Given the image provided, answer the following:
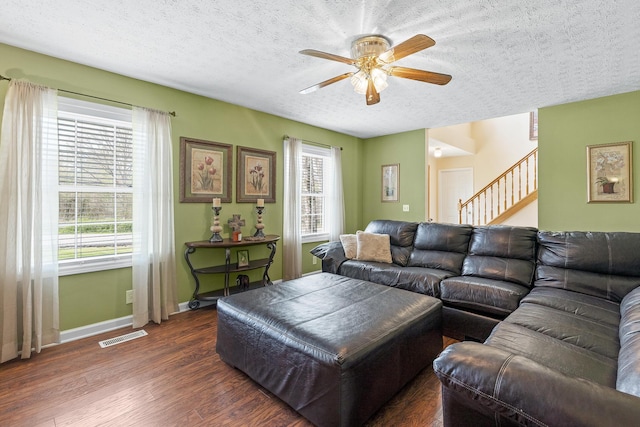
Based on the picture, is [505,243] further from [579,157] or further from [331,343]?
[331,343]

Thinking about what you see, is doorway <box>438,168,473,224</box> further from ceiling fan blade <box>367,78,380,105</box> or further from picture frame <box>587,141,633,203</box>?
ceiling fan blade <box>367,78,380,105</box>

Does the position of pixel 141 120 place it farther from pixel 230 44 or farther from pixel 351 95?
pixel 351 95

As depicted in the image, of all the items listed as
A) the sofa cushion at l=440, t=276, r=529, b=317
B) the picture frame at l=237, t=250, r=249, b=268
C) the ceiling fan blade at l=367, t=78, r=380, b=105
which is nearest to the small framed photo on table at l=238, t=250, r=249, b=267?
the picture frame at l=237, t=250, r=249, b=268

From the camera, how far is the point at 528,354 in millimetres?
1467

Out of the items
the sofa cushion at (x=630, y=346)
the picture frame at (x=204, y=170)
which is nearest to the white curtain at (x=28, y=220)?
the picture frame at (x=204, y=170)

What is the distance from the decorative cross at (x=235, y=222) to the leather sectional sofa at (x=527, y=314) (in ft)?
3.65

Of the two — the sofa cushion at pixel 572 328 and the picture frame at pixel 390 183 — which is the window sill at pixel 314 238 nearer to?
the picture frame at pixel 390 183

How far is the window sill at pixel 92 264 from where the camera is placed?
262 cm

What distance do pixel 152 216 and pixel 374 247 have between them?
2562mm

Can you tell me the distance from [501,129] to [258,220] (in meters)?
6.07

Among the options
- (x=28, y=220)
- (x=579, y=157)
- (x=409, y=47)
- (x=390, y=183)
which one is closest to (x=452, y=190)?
(x=390, y=183)

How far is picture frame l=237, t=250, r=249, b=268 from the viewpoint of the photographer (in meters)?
3.62

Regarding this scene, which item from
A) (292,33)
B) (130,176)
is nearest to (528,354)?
(292,33)

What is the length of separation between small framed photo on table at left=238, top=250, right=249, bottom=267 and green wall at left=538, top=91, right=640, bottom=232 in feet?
12.6
